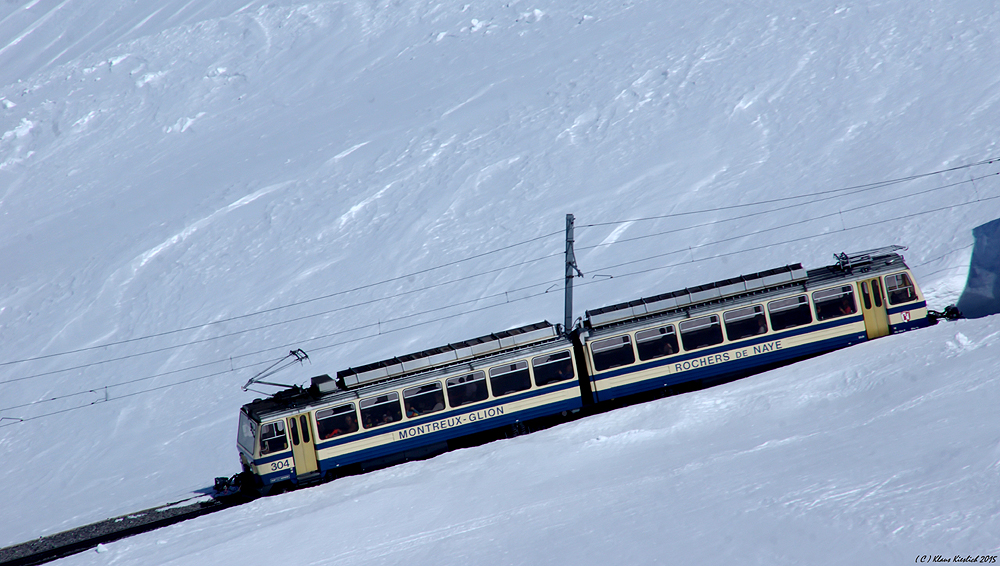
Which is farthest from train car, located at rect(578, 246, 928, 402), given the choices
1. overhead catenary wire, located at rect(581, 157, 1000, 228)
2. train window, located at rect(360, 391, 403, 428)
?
overhead catenary wire, located at rect(581, 157, 1000, 228)

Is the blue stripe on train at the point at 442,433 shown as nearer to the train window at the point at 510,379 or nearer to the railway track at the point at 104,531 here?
the train window at the point at 510,379

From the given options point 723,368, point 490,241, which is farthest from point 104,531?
point 490,241

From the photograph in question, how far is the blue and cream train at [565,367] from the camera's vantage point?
73.4 feet

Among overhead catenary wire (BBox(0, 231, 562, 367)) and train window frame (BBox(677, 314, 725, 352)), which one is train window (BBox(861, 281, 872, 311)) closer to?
train window frame (BBox(677, 314, 725, 352))

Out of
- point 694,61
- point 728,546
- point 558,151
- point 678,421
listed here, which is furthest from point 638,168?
point 728,546

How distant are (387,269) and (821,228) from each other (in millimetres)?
18906

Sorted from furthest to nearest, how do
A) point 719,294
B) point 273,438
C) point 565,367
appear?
point 719,294 < point 565,367 < point 273,438

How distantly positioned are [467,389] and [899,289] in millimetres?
12571

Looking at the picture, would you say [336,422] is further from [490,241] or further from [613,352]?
[490,241]

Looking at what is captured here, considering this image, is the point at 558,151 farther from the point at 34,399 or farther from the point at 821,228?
the point at 34,399

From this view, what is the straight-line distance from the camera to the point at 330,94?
5047 centimetres

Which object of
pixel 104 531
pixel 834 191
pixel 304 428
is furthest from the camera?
pixel 834 191

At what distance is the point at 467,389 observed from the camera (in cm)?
2252

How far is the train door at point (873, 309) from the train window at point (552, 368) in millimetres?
8513
